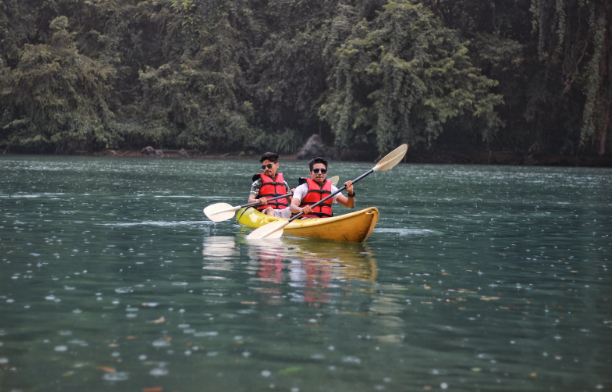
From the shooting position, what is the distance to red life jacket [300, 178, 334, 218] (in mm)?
11906

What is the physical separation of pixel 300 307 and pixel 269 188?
22.0 feet

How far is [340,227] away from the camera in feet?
36.1

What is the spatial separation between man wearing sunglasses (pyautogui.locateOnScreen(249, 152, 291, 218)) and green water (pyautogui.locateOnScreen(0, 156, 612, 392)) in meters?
0.76

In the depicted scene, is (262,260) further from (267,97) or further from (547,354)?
(267,97)

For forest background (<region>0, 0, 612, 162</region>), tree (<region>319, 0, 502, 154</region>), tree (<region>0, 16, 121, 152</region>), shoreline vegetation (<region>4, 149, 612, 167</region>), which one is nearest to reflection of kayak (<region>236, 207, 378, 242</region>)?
forest background (<region>0, 0, 612, 162</region>)

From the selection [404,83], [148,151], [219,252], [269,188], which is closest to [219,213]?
[269,188]

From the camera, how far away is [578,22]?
3703cm

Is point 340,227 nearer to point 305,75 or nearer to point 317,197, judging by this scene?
point 317,197

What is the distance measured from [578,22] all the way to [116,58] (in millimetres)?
26024

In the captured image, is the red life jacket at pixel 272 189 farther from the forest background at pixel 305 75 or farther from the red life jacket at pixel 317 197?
the forest background at pixel 305 75

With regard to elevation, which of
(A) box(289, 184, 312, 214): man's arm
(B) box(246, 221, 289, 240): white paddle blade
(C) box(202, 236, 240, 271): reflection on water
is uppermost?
(A) box(289, 184, 312, 214): man's arm

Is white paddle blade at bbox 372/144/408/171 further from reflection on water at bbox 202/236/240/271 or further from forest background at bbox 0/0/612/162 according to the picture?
forest background at bbox 0/0/612/162

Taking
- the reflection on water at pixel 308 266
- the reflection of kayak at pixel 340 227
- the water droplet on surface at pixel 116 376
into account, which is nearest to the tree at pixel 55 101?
the reflection of kayak at pixel 340 227

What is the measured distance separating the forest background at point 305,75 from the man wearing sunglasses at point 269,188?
24.8m
